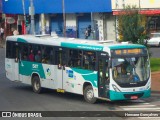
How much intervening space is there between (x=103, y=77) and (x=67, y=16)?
4263 cm

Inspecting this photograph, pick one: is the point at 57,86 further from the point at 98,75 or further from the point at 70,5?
the point at 70,5

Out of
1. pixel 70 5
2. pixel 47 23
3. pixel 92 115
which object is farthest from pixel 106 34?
pixel 92 115

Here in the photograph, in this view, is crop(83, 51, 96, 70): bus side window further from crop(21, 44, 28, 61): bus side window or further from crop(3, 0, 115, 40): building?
crop(3, 0, 115, 40): building

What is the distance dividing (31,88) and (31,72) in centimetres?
206

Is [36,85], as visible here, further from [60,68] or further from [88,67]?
[88,67]

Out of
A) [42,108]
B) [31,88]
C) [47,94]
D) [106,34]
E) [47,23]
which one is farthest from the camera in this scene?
[47,23]

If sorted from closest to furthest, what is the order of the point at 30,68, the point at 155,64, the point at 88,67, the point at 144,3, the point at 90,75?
the point at 90,75 → the point at 88,67 → the point at 30,68 → the point at 155,64 → the point at 144,3

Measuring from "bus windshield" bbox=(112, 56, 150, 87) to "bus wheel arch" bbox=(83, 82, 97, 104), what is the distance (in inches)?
57.3

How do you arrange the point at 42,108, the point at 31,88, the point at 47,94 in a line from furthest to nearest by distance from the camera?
the point at 31,88
the point at 47,94
the point at 42,108

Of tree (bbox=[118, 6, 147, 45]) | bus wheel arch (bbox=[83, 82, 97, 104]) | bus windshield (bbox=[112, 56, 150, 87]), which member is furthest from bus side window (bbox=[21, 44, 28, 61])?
tree (bbox=[118, 6, 147, 45])

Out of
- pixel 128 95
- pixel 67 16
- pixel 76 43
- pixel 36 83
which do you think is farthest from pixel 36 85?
pixel 67 16

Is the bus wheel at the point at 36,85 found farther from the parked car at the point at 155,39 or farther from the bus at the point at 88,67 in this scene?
the parked car at the point at 155,39

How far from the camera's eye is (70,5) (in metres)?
61.8

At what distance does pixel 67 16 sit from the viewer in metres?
64.6
